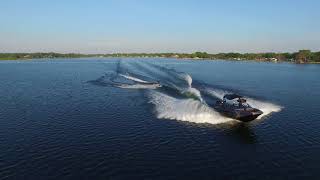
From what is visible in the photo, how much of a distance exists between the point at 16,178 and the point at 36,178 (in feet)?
4.49

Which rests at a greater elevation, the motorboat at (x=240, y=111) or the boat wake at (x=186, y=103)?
the motorboat at (x=240, y=111)

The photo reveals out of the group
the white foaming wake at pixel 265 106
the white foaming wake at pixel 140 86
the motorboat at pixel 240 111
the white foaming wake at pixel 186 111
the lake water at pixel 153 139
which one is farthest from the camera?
the white foaming wake at pixel 140 86

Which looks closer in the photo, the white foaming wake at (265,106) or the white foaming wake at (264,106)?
the white foaming wake at (264,106)

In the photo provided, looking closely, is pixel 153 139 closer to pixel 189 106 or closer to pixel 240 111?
pixel 240 111

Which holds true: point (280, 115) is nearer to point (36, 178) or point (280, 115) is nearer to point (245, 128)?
point (245, 128)

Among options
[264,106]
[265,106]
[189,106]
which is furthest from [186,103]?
[265,106]

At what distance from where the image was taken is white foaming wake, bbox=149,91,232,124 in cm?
3962

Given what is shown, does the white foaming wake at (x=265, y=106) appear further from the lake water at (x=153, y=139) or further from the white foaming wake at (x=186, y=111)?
the white foaming wake at (x=186, y=111)

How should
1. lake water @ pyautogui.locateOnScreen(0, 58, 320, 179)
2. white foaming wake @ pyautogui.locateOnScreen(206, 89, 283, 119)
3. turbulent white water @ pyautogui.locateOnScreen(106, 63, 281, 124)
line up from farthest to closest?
white foaming wake @ pyautogui.locateOnScreen(206, 89, 283, 119) < turbulent white water @ pyautogui.locateOnScreen(106, 63, 281, 124) < lake water @ pyautogui.locateOnScreen(0, 58, 320, 179)

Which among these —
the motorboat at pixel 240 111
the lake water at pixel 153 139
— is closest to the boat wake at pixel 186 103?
the lake water at pixel 153 139

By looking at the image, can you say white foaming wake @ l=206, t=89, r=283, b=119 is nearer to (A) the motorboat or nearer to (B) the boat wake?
(B) the boat wake

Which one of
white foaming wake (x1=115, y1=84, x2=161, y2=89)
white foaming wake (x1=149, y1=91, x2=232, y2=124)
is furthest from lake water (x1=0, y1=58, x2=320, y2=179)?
white foaming wake (x1=115, y1=84, x2=161, y2=89)

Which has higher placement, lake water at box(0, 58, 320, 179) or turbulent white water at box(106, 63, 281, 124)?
turbulent white water at box(106, 63, 281, 124)

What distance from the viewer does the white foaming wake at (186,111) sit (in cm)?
3962
